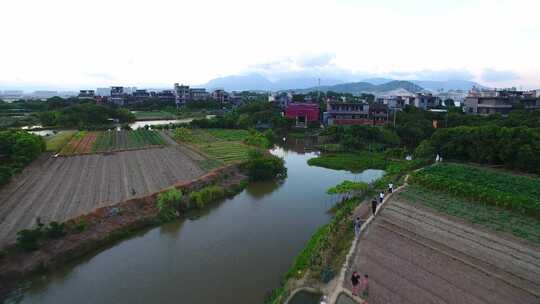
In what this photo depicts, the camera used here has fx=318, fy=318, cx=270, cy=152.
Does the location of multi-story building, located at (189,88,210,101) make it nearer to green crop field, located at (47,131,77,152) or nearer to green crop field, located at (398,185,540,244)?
green crop field, located at (47,131,77,152)

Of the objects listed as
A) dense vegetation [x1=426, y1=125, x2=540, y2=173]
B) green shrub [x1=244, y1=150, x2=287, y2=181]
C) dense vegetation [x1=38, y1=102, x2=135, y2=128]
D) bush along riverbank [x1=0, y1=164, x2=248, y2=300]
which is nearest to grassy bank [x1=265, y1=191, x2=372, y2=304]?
bush along riverbank [x1=0, y1=164, x2=248, y2=300]

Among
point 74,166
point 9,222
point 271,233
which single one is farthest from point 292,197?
point 74,166

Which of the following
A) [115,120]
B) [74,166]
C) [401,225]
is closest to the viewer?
[401,225]

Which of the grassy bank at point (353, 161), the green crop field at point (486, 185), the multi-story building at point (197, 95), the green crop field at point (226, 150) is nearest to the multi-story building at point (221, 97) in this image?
the multi-story building at point (197, 95)

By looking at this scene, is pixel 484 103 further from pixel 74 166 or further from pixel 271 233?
pixel 74 166

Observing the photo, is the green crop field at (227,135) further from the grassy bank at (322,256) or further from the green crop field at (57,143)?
the grassy bank at (322,256)

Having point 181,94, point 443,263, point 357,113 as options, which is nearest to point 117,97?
point 181,94
